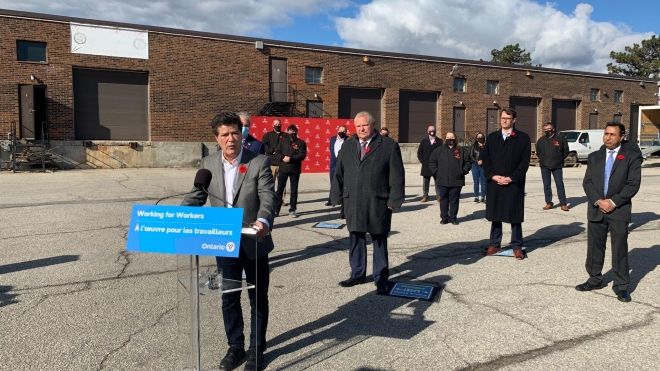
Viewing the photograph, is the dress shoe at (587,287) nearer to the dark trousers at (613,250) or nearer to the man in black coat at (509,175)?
the dark trousers at (613,250)

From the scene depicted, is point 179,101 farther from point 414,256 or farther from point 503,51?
point 503,51

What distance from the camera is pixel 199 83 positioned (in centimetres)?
2377

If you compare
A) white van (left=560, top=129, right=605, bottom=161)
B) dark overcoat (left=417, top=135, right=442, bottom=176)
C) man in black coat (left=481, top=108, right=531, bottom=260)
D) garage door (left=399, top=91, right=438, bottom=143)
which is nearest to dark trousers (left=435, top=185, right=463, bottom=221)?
dark overcoat (left=417, top=135, right=442, bottom=176)

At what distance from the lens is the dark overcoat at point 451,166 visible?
957cm

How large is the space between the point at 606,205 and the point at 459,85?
27.6m

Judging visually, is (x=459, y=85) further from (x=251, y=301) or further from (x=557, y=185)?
(x=251, y=301)

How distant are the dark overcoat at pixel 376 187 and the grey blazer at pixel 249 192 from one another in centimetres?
201

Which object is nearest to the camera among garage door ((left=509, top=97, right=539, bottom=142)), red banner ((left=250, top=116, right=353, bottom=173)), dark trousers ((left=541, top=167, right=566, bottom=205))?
dark trousers ((left=541, top=167, right=566, bottom=205))

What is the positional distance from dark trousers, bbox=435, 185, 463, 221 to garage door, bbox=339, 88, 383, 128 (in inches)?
731

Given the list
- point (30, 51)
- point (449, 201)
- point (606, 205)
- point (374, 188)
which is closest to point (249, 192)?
point (374, 188)

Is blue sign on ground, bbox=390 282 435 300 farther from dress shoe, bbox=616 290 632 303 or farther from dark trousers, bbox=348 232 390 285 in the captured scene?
dress shoe, bbox=616 290 632 303

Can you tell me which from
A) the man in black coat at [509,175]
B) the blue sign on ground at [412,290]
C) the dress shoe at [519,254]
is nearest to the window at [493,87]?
the man in black coat at [509,175]

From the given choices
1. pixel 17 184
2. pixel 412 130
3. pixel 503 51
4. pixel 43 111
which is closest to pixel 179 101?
pixel 43 111

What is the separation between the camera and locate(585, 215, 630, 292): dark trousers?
16.6 feet
